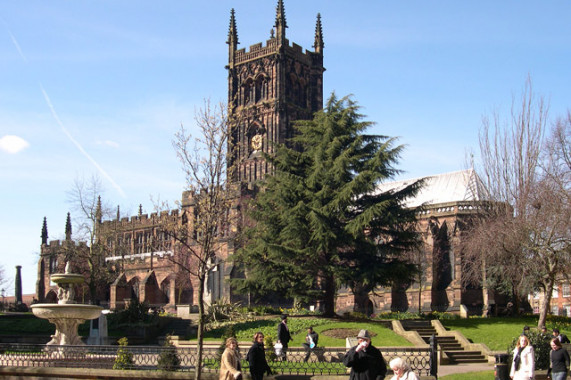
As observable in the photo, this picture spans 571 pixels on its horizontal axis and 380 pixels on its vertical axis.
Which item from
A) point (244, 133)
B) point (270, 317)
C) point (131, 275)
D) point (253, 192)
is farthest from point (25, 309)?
point (270, 317)

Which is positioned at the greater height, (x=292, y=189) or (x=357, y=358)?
(x=292, y=189)

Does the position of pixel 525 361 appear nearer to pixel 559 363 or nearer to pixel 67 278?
pixel 559 363

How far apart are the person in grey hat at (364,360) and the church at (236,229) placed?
1122 inches

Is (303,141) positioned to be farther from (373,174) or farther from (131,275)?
(131,275)

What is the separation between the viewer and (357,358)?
35.8 feet

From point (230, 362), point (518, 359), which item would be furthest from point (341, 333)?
point (230, 362)

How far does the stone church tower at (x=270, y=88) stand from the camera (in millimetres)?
70125

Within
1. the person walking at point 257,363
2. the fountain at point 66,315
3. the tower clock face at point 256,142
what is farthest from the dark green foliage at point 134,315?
the tower clock face at point 256,142

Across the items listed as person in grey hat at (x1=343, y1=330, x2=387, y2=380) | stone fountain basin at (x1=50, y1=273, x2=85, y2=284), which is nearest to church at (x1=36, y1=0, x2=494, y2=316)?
stone fountain basin at (x1=50, y1=273, x2=85, y2=284)

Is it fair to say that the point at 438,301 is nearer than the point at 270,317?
No

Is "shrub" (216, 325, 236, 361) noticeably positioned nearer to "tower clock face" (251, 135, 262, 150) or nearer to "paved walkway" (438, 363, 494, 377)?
"paved walkway" (438, 363, 494, 377)

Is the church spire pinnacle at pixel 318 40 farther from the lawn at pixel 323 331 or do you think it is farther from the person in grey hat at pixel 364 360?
the person in grey hat at pixel 364 360

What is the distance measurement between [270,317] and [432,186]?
28.9 meters

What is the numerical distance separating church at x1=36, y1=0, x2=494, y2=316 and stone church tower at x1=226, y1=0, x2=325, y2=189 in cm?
10
